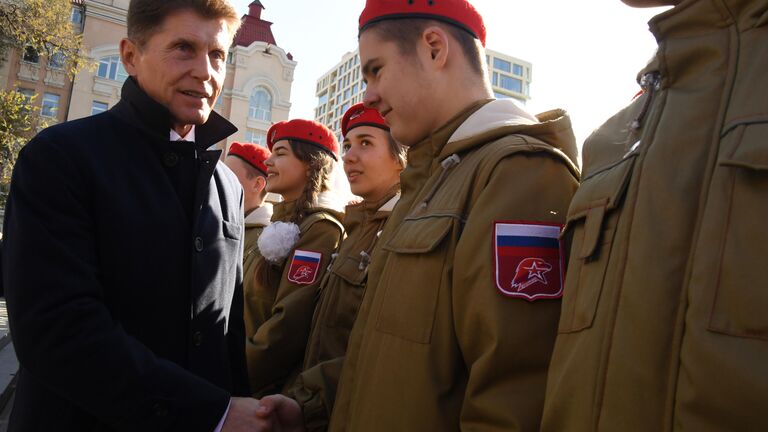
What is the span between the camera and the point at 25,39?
13.0 metres

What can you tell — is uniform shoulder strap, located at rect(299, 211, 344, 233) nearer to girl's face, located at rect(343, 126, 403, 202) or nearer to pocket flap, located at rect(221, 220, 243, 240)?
girl's face, located at rect(343, 126, 403, 202)

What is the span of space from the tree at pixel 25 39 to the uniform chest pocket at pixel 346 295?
13343mm

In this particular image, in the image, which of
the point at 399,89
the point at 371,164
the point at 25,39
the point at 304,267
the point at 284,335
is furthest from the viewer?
the point at 25,39

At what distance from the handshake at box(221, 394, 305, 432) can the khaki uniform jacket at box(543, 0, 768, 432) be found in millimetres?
1006

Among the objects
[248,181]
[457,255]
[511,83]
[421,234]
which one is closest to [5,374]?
[248,181]

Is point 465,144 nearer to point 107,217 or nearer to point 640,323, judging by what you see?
point 640,323

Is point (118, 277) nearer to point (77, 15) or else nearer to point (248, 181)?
point (248, 181)

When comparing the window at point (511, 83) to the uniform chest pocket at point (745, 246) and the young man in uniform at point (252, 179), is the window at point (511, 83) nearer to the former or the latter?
the young man in uniform at point (252, 179)

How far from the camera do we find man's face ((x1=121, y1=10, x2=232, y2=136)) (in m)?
1.85

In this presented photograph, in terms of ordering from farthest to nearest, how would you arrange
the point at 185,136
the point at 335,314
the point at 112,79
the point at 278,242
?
the point at 112,79 < the point at 278,242 < the point at 335,314 < the point at 185,136

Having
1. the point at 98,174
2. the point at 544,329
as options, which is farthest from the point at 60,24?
the point at 544,329

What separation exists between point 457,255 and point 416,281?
152mm

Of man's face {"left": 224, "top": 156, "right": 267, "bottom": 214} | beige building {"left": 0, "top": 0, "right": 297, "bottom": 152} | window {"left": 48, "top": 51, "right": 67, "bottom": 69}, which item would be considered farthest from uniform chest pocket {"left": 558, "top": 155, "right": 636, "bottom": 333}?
beige building {"left": 0, "top": 0, "right": 297, "bottom": 152}

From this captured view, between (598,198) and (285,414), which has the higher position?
(598,198)
